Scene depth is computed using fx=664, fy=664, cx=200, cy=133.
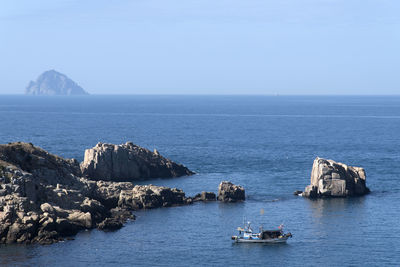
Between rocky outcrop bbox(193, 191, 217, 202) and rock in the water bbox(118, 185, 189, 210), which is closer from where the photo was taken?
rock in the water bbox(118, 185, 189, 210)

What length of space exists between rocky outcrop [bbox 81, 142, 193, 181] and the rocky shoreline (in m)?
0.35

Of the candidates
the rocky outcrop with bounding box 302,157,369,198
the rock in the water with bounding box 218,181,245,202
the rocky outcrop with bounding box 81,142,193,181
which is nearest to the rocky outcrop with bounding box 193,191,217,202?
the rock in the water with bounding box 218,181,245,202

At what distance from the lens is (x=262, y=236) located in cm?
9400

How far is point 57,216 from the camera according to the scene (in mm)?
94562

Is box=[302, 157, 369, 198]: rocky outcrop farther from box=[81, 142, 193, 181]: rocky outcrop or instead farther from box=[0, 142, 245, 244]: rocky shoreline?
box=[81, 142, 193, 181]: rocky outcrop

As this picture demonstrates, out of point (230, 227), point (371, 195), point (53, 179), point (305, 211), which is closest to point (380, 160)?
point (371, 195)

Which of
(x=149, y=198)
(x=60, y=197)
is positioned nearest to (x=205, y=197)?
(x=149, y=198)

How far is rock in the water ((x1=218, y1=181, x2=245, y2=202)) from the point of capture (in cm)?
11700

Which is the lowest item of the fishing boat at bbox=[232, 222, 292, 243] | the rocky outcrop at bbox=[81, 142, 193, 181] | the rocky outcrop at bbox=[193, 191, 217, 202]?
the fishing boat at bbox=[232, 222, 292, 243]

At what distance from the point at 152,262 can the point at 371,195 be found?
54.4 m

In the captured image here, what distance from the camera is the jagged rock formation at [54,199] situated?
297ft

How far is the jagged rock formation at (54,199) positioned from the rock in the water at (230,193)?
6.18 m

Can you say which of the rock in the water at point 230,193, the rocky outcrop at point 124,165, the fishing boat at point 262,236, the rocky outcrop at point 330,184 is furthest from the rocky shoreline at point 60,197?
the fishing boat at point 262,236

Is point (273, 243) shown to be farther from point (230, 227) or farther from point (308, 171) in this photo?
point (308, 171)
